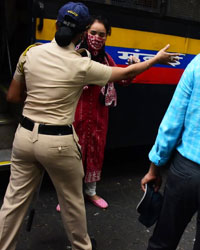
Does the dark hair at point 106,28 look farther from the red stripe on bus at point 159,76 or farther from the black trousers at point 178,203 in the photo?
the black trousers at point 178,203

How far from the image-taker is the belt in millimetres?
1829

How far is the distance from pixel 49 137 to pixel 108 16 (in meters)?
1.54

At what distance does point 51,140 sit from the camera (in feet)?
6.01

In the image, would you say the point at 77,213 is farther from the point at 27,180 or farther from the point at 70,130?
the point at 70,130

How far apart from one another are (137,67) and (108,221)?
1.54 meters

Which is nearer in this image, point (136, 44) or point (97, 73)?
point (97, 73)

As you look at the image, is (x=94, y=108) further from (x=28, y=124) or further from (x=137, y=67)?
(x=28, y=124)

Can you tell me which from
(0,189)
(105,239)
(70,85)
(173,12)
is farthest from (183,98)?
(0,189)

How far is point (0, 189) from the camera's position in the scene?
3.21 meters

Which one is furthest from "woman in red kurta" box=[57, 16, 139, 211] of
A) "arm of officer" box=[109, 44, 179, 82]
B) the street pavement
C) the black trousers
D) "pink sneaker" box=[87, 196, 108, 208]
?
the black trousers

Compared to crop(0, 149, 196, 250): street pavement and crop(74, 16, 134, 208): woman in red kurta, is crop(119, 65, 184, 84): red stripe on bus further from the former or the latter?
A: crop(0, 149, 196, 250): street pavement

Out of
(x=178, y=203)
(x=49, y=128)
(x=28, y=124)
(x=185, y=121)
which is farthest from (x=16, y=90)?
(x=178, y=203)

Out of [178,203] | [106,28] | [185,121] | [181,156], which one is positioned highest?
[106,28]

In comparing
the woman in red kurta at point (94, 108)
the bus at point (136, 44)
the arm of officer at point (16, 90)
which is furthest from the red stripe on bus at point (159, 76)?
the arm of officer at point (16, 90)
